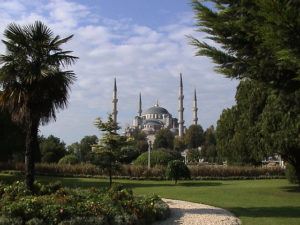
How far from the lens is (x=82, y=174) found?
92.4 feet

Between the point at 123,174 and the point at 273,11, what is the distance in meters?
23.2

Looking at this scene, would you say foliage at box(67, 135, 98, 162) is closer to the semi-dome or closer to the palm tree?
the semi-dome

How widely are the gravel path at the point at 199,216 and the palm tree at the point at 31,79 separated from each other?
14.8 ft

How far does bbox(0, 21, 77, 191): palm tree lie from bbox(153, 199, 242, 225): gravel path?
4.52 m

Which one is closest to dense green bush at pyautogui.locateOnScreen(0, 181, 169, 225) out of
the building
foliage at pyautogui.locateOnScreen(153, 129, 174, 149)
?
foliage at pyautogui.locateOnScreen(153, 129, 174, 149)

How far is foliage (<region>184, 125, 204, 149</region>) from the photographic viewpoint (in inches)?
3278

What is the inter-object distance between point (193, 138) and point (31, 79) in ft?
245

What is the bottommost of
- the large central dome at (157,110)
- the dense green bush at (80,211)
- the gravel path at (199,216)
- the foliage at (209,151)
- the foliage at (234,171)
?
the gravel path at (199,216)

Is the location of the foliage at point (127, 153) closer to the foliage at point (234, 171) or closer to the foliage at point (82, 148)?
the foliage at point (234, 171)

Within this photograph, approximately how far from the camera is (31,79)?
10508 mm

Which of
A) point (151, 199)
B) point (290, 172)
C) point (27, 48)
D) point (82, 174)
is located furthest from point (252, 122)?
point (82, 174)

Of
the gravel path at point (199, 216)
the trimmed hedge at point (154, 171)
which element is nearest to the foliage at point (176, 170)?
the trimmed hedge at point (154, 171)

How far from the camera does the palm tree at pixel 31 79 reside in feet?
35.2

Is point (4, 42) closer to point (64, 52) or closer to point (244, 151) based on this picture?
point (64, 52)
